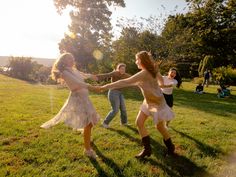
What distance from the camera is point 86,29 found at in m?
47.9

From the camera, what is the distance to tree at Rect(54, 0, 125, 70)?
149 feet

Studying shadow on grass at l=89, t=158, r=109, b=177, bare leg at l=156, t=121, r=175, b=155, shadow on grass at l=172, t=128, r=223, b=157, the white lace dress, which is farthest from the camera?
shadow on grass at l=172, t=128, r=223, b=157

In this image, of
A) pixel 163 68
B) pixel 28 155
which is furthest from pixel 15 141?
pixel 163 68

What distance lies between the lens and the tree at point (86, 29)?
45406 mm

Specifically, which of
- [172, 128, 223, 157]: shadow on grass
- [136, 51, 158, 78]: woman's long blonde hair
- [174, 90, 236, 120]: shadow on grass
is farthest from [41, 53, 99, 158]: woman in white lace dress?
[174, 90, 236, 120]: shadow on grass

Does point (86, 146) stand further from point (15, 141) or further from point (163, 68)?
point (163, 68)

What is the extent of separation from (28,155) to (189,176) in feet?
11.2

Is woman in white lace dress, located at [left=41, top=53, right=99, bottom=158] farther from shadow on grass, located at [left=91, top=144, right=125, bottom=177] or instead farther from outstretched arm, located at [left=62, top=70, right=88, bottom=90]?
shadow on grass, located at [left=91, top=144, right=125, bottom=177]

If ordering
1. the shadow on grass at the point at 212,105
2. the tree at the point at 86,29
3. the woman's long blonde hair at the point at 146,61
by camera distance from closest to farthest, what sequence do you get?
the woman's long blonde hair at the point at 146,61, the shadow on grass at the point at 212,105, the tree at the point at 86,29

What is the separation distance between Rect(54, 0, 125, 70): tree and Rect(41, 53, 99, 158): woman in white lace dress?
39262 mm

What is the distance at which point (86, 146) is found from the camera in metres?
6.58

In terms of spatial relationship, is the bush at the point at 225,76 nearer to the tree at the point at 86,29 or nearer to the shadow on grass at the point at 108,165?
the tree at the point at 86,29

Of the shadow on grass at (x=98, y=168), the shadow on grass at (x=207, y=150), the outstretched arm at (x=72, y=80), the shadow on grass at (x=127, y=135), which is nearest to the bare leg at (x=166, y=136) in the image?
the shadow on grass at (x=207, y=150)

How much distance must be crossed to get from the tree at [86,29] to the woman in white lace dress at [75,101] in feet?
129
